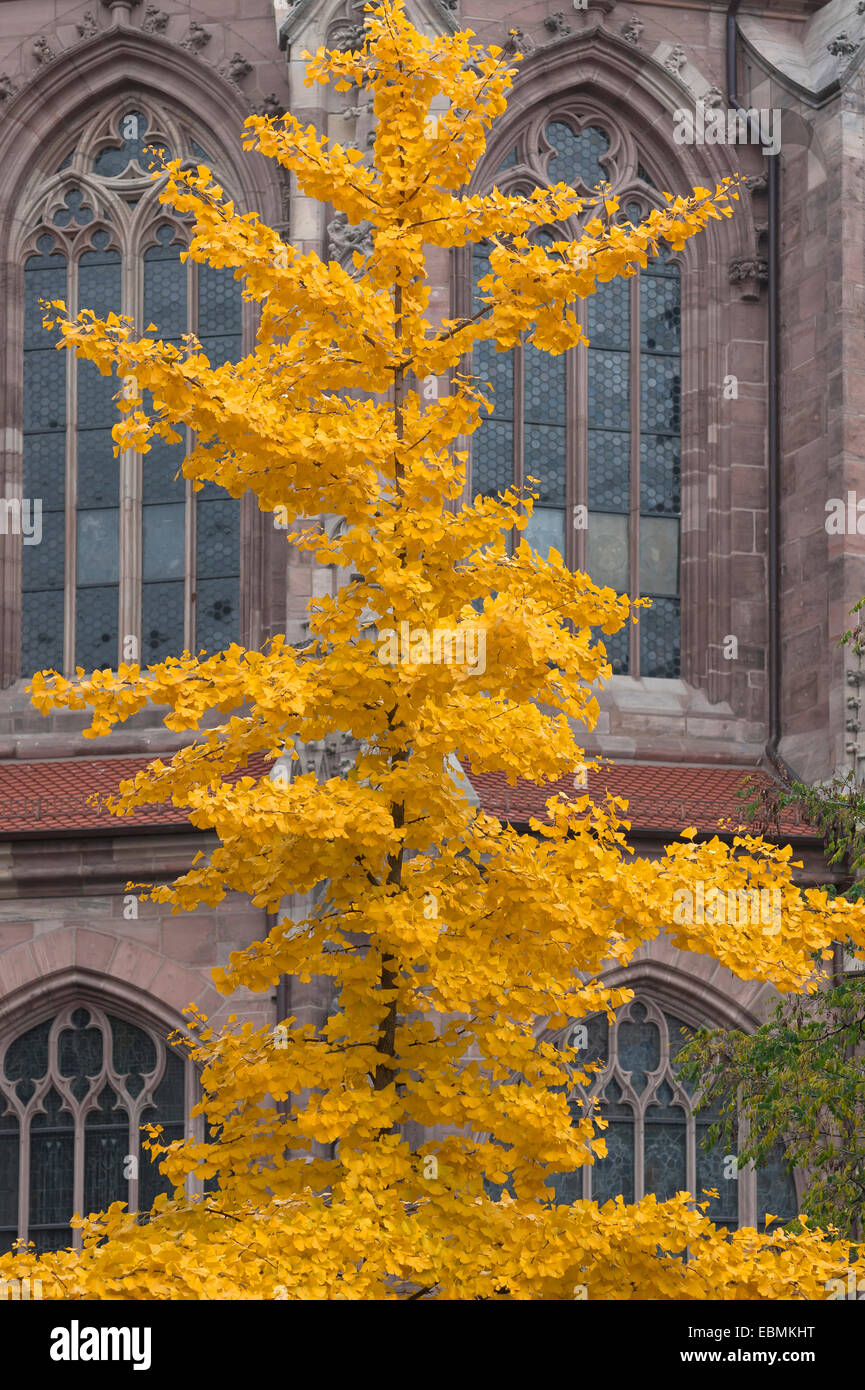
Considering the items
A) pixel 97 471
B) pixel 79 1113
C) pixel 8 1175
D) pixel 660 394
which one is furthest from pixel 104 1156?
pixel 660 394

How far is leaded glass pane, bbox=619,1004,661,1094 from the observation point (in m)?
19.0

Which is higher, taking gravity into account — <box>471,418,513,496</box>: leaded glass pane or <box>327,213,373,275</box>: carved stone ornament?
<box>327,213,373,275</box>: carved stone ornament

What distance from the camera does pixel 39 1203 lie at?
61.5ft

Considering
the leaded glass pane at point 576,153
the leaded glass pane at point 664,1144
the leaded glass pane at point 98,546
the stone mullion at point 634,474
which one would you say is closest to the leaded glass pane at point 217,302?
the leaded glass pane at point 98,546

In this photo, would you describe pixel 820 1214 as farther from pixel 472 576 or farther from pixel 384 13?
pixel 384 13

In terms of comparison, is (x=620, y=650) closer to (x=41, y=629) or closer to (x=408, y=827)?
(x=41, y=629)

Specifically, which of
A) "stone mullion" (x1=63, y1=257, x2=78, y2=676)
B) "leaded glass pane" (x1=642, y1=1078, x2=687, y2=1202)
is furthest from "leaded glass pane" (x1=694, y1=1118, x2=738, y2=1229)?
"stone mullion" (x1=63, y1=257, x2=78, y2=676)

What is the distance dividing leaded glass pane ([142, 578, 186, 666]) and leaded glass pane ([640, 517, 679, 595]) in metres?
4.14

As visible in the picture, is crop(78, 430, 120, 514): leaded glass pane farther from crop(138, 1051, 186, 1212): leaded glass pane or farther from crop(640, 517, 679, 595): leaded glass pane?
crop(138, 1051, 186, 1212): leaded glass pane

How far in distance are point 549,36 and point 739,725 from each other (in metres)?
6.45

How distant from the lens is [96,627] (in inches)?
821

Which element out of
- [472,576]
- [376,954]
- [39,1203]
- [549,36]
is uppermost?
[549,36]
